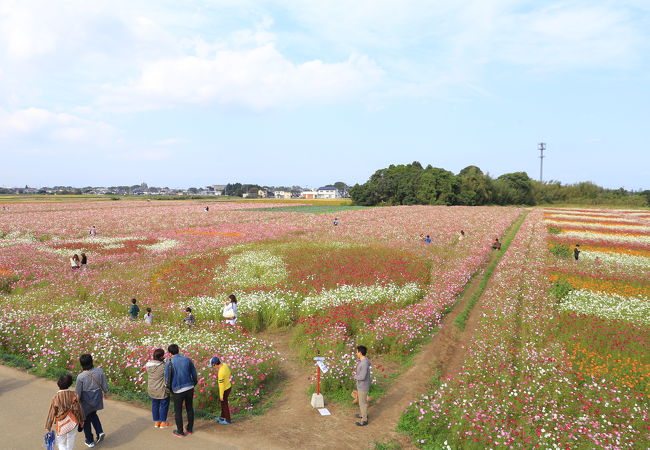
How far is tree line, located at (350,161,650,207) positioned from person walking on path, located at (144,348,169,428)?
86.8 m

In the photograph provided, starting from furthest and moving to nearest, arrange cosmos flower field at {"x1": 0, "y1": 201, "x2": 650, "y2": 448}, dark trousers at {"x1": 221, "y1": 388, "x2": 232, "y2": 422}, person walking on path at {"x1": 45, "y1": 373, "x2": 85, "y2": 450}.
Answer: cosmos flower field at {"x1": 0, "y1": 201, "x2": 650, "y2": 448}, dark trousers at {"x1": 221, "y1": 388, "x2": 232, "y2": 422}, person walking on path at {"x1": 45, "y1": 373, "x2": 85, "y2": 450}

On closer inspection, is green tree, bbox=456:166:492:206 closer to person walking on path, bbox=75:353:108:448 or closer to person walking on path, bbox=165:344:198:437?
person walking on path, bbox=165:344:198:437

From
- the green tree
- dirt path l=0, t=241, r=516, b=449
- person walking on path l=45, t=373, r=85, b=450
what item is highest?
the green tree

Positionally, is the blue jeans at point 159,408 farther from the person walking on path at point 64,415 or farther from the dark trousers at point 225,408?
the person walking on path at point 64,415

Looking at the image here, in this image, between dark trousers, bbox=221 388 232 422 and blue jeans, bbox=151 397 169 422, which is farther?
dark trousers, bbox=221 388 232 422

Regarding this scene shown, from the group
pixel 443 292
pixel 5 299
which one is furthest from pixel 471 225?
pixel 5 299

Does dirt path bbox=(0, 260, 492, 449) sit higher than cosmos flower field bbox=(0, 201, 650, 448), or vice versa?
cosmos flower field bbox=(0, 201, 650, 448)

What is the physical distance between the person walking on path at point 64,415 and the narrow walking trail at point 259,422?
3.18 feet

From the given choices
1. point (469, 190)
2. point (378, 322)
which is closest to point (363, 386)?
point (378, 322)

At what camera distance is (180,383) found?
7.69 metres

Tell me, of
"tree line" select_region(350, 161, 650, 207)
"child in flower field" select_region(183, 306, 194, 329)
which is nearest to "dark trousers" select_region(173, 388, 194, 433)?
"child in flower field" select_region(183, 306, 194, 329)

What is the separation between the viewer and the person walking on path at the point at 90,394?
7117mm

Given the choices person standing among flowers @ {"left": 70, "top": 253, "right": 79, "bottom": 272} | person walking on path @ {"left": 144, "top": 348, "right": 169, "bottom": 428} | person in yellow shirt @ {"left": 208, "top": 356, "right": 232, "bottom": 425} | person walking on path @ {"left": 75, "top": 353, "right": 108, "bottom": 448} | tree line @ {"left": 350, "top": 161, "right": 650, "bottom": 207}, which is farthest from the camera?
tree line @ {"left": 350, "top": 161, "right": 650, "bottom": 207}

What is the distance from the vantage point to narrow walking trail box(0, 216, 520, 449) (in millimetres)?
7500
